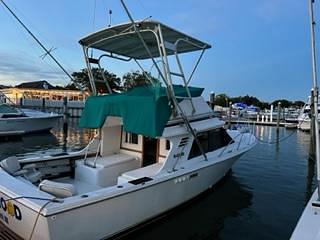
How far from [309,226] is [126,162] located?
14.2 ft

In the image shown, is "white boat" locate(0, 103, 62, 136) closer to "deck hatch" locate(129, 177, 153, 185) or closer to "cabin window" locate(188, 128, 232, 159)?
"cabin window" locate(188, 128, 232, 159)

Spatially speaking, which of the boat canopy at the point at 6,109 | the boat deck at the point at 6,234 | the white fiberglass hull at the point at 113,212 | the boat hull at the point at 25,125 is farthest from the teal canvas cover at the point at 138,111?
the boat canopy at the point at 6,109

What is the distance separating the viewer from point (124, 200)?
5160 millimetres

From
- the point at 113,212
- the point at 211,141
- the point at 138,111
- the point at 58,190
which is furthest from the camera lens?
the point at 211,141

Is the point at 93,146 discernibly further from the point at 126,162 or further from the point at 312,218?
the point at 312,218

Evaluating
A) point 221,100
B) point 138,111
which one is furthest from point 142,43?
point 221,100

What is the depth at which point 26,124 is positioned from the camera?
21109 mm

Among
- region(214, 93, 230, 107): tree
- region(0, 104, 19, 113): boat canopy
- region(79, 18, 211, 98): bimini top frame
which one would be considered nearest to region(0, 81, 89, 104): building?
region(214, 93, 230, 107): tree

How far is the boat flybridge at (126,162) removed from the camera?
4629 millimetres

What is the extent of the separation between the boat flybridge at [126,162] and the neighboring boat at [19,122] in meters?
14.0

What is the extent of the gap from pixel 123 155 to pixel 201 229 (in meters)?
2.57

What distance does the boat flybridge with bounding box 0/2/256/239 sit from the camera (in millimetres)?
4629

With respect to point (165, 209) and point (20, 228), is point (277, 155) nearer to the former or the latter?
point (165, 209)

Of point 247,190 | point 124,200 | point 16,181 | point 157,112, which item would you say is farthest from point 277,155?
point 16,181
